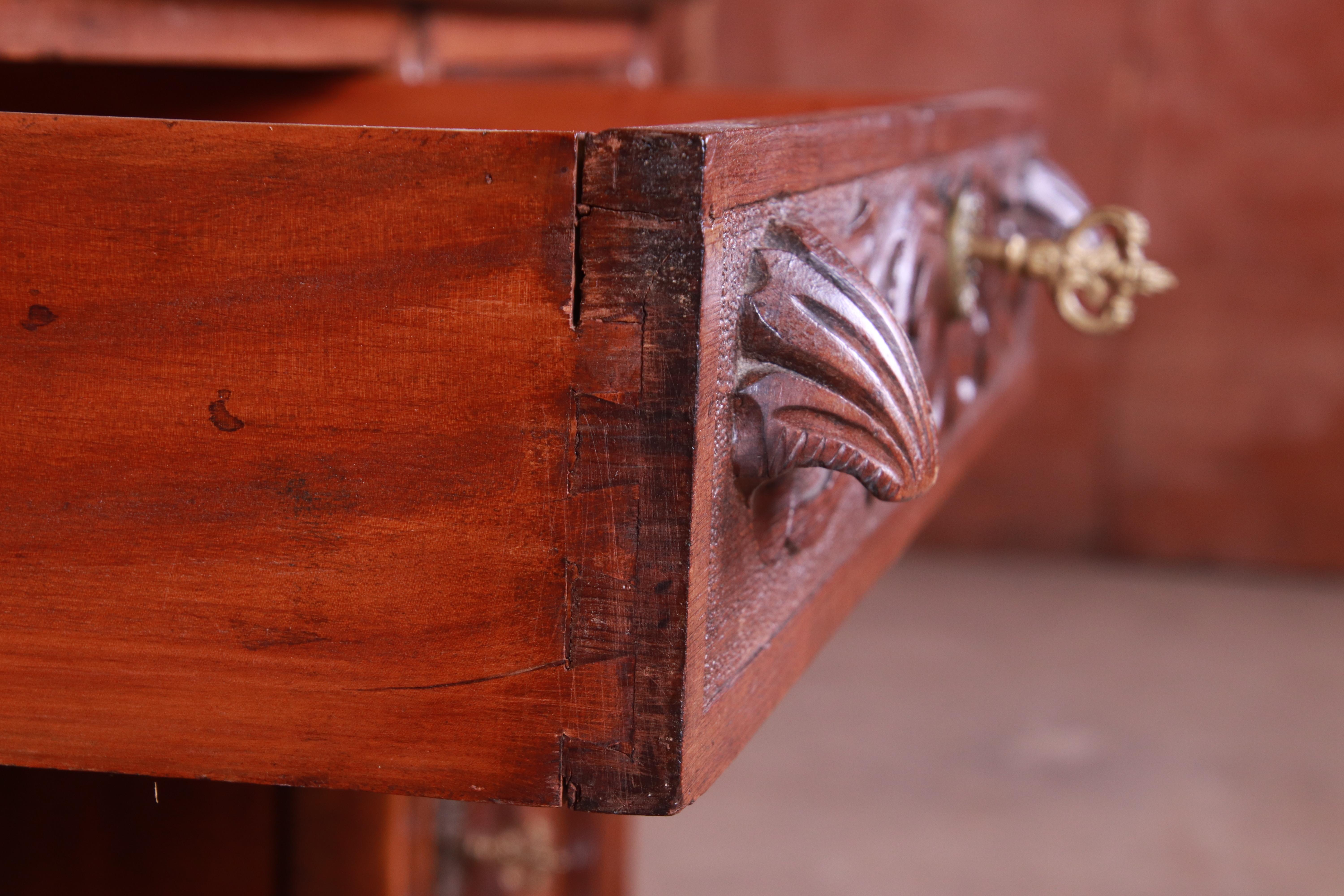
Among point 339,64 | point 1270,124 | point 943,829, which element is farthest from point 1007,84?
point 339,64

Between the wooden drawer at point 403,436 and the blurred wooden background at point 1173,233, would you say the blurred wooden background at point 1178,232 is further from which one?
the wooden drawer at point 403,436

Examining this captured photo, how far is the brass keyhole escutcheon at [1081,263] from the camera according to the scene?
795 mm

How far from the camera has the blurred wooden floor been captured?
73.0 inches

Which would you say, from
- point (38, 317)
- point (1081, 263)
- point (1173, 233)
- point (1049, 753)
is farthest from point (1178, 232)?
point (38, 317)

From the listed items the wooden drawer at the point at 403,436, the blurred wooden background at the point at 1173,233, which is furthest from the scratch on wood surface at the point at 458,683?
the blurred wooden background at the point at 1173,233

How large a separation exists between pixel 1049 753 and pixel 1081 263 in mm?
A: 1514

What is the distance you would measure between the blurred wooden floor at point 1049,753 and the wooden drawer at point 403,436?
4.81 feet

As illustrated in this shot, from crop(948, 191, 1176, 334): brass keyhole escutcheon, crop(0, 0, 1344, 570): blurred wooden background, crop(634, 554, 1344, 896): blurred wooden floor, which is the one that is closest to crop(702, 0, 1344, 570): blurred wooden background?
crop(0, 0, 1344, 570): blurred wooden background

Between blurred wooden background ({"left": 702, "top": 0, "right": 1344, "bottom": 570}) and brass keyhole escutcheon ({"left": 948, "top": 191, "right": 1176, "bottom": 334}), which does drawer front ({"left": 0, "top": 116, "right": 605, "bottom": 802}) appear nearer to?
brass keyhole escutcheon ({"left": 948, "top": 191, "right": 1176, "bottom": 334})

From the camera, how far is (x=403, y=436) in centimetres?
39

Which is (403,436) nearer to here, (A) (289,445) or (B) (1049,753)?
(A) (289,445)

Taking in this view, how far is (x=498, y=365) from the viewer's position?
387 millimetres

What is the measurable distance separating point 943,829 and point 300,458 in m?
1.71

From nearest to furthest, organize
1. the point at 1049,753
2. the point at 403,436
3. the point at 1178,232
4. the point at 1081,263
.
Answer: the point at 403,436, the point at 1081,263, the point at 1049,753, the point at 1178,232
